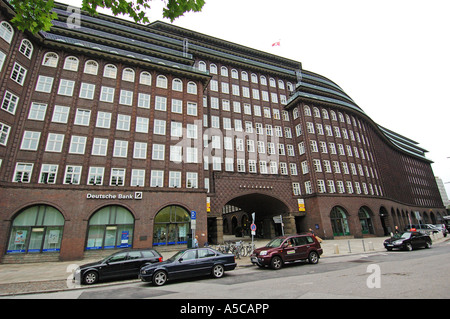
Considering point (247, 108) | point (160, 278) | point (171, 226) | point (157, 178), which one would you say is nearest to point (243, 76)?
point (247, 108)

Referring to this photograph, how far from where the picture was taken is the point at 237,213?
5688 centimetres

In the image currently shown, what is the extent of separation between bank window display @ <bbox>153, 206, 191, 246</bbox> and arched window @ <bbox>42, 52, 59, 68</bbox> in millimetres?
20508

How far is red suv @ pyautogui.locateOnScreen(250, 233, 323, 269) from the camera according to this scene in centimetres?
1245

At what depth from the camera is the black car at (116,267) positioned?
11.0 meters

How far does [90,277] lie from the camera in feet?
36.3

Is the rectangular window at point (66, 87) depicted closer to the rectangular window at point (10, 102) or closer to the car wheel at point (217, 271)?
the rectangular window at point (10, 102)

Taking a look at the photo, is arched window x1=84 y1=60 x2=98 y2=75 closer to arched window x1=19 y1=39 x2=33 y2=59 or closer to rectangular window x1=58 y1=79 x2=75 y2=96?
rectangular window x1=58 y1=79 x2=75 y2=96

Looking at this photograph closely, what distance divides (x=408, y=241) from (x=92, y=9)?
24871 millimetres

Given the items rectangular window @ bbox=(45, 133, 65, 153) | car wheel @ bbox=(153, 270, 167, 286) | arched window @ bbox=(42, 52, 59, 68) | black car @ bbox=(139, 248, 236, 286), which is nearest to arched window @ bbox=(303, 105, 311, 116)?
black car @ bbox=(139, 248, 236, 286)

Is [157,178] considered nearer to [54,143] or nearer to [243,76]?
[54,143]

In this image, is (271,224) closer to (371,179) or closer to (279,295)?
(371,179)

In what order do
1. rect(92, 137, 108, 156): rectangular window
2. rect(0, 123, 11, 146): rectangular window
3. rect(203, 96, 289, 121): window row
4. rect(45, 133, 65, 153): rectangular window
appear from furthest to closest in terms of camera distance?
rect(203, 96, 289, 121): window row → rect(92, 137, 108, 156): rectangular window → rect(45, 133, 65, 153): rectangular window → rect(0, 123, 11, 146): rectangular window
